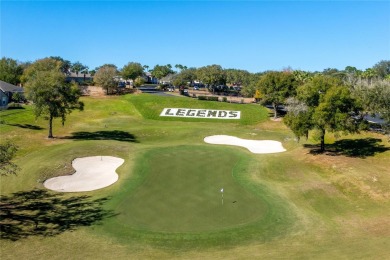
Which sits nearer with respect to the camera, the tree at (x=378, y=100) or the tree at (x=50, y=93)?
the tree at (x=378, y=100)

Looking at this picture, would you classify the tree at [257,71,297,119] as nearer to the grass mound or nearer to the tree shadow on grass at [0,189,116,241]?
the grass mound

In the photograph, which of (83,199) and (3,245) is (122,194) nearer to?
(83,199)

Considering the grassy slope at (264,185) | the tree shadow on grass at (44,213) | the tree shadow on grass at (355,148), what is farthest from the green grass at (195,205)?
the tree shadow on grass at (355,148)

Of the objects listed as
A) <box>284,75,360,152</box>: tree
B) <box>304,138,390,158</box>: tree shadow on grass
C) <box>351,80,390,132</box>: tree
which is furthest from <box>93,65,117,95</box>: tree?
<box>351,80,390,132</box>: tree

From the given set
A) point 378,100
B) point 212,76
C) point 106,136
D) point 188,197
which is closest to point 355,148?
point 378,100

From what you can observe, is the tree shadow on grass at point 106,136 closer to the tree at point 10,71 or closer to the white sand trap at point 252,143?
the white sand trap at point 252,143

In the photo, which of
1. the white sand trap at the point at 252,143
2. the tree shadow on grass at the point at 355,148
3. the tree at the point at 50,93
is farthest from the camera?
the tree at the point at 50,93
